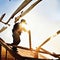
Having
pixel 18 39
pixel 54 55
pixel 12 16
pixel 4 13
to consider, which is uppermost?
pixel 4 13

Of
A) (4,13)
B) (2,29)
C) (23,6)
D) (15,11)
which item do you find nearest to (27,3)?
(23,6)

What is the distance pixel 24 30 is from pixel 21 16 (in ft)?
5.01

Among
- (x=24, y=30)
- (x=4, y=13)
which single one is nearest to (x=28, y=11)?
(x=24, y=30)

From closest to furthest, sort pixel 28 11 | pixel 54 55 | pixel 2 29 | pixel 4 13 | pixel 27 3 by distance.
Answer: pixel 54 55, pixel 27 3, pixel 28 11, pixel 4 13, pixel 2 29

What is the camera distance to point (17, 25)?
32.0 ft

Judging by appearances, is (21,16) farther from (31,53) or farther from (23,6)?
(31,53)

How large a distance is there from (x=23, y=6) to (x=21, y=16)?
116 cm

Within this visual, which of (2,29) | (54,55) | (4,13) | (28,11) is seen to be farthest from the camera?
(2,29)

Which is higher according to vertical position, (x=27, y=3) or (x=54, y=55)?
(x=27, y=3)

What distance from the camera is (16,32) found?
984 centimetres

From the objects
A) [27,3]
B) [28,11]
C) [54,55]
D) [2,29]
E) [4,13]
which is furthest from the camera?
[2,29]

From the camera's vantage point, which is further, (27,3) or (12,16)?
(12,16)

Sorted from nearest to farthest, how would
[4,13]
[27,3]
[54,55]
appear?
1. [54,55]
2. [27,3]
3. [4,13]

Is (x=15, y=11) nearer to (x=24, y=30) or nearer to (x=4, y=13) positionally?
(x=24, y=30)
